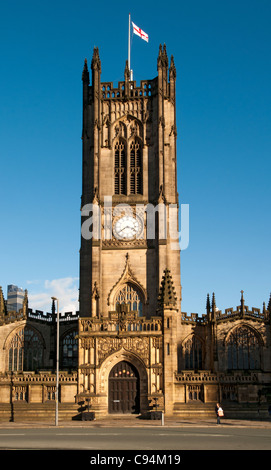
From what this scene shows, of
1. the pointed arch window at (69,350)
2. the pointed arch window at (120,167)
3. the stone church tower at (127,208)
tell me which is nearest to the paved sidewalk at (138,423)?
the stone church tower at (127,208)

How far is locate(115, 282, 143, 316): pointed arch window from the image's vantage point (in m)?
62.4

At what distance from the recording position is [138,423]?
41719mm

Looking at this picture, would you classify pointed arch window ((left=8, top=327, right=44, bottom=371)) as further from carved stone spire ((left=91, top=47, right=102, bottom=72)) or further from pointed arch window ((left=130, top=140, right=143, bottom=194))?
carved stone spire ((left=91, top=47, right=102, bottom=72))

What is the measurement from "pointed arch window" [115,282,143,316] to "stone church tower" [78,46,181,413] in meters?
0.10

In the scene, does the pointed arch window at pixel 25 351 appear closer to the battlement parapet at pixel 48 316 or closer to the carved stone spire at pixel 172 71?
the battlement parapet at pixel 48 316

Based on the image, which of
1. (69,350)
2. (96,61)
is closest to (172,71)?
(96,61)

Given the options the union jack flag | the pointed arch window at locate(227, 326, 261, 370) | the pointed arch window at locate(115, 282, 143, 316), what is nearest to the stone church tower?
the pointed arch window at locate(115, 282, 143, 316)

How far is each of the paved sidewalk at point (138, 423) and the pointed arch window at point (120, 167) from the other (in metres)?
28.0

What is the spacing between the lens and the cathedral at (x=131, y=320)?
4728 centimetres

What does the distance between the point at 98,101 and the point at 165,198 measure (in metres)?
13.7

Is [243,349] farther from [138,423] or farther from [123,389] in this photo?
[138,423]
